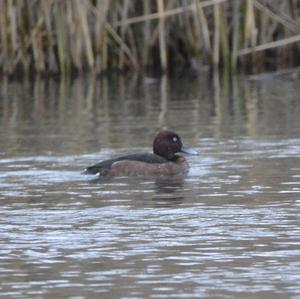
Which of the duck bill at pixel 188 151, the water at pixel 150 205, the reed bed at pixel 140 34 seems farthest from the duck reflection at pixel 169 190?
the reed bed at pixel 140 34

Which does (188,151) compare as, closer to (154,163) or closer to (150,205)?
(154,163)

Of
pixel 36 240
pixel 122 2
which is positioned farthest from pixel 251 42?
pixel 36 240

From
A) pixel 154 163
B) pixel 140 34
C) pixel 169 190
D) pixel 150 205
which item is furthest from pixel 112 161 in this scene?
pixel 140 34

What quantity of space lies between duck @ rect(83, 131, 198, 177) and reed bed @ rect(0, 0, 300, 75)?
7.74 m

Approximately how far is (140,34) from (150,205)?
1139cm

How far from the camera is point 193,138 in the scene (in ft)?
42.1

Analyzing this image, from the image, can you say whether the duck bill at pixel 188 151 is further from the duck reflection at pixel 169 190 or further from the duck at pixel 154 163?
the duck reflection at pixel 169 190

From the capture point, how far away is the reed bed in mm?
19031

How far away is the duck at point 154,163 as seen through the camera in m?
10.5

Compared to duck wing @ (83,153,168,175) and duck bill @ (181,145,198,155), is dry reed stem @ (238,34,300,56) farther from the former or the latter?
duck wing @ (83,153,168,175)

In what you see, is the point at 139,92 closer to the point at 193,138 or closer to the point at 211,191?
the point at 193,138

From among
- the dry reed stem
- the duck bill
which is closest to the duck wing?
the duck bill

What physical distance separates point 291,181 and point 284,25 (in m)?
9.65

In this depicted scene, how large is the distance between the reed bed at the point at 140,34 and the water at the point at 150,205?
2581 millimetres
